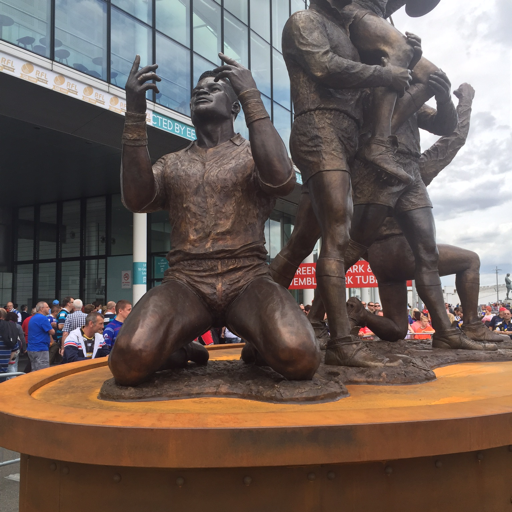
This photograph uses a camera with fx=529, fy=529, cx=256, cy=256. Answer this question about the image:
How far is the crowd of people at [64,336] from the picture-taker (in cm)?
675

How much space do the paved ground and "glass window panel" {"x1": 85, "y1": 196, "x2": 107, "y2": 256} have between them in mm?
15615

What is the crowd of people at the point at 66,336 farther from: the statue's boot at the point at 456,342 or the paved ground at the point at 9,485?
the statue's boot at the point at 456,342

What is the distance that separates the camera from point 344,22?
3855mm

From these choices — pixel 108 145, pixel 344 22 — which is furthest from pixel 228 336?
pixel 344 22

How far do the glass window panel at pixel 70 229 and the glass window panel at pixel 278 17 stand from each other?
1007cm

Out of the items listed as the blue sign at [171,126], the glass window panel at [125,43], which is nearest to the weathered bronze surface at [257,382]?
the blue sign at [171,126]

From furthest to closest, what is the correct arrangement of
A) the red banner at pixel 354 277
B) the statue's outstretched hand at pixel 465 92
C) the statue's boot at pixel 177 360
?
the red banner at pixel 354 277 → the statue's outstretched hand at pixel 465 92 → the statue's boot at pixel 177 360

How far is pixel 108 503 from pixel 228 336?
8553 millimetres

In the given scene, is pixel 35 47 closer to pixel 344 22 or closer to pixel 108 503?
pixel 344 22

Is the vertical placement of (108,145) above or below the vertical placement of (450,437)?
above

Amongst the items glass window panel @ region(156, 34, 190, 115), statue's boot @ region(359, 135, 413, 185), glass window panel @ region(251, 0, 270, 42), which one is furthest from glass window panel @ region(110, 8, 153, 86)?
statue's boot @ region(359, 135, 413, 185)

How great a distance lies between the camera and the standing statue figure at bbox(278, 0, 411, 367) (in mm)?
3342

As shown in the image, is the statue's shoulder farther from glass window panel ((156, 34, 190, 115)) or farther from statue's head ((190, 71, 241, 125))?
glass window panel ((156, 34, 190, 115))

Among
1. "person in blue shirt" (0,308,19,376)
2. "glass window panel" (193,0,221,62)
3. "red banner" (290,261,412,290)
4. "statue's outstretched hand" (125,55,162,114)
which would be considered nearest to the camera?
"statue's outstretched hand" (125,55,162,114)
